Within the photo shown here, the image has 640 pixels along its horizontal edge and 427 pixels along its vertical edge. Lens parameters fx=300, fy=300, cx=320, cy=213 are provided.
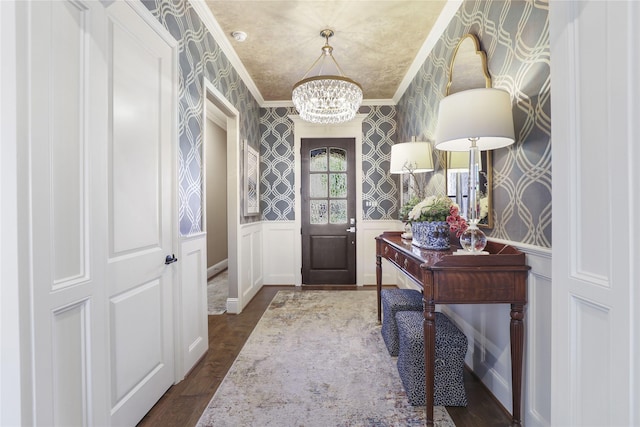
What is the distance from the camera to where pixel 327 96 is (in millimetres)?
2584

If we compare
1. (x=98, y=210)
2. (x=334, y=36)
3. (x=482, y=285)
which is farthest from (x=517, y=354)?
(x=334, y=36)

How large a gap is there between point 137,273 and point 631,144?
1.93 m

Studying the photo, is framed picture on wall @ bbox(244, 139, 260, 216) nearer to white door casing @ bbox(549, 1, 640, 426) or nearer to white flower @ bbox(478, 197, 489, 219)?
white flower @ bbox(478, 197, 489, 219)

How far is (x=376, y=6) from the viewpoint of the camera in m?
2.29

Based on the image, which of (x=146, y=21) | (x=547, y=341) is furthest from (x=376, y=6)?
(x=547, y=341)

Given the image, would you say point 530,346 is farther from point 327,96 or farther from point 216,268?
point 216,268

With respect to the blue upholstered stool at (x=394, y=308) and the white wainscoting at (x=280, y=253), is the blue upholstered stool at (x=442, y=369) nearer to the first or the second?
the blue upholstered stool at (x=394, y=308)

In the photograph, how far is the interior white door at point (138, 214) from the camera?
4.61 ft

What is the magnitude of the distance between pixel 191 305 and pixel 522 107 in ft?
7.77

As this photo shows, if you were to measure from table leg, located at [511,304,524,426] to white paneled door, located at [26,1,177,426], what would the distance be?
181 centimetres

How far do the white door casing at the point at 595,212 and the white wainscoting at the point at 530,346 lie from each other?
20.1 inches

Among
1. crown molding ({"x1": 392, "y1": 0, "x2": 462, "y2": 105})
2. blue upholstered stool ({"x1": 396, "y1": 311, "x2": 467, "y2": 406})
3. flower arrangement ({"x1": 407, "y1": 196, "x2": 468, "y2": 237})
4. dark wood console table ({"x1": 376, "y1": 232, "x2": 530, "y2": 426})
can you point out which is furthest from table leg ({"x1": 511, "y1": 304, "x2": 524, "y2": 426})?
crown molding ({"x1": 392, "y1": 0, "x2": 462, "y2": 105})

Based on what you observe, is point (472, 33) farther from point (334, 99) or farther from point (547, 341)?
point (547, 341)

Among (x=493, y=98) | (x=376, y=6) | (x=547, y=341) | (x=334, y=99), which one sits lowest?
(x=547, y=341)
